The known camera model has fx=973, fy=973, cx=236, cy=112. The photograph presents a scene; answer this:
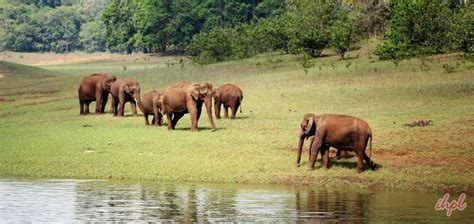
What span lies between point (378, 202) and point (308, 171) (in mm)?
3770

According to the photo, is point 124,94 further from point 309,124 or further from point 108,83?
point 309,124

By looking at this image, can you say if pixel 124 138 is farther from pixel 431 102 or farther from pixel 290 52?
pixel 290 52

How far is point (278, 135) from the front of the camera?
97.1 ft

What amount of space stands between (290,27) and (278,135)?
37.7 metres

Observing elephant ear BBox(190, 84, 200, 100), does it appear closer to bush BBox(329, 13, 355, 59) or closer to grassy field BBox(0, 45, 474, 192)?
grassy field BBox(0, 45, 474, 192)

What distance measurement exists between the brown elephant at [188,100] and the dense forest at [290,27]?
21032 millimetres

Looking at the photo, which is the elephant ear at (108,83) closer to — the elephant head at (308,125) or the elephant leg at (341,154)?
the elephant leg at (341,154)

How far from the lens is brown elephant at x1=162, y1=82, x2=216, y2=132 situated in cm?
3075

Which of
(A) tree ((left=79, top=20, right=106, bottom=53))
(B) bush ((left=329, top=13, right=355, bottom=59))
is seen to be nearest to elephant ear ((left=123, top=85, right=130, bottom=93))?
(B) bush ((left=329, top=13, right=355, bottom=59))

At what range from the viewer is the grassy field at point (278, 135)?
24.0 meters

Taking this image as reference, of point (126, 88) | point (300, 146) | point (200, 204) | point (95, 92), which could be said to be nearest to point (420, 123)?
point (300, 146)

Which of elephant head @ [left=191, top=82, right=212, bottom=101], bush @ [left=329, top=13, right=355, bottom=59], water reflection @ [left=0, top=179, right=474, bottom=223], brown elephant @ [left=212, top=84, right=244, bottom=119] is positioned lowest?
water reflection @ [left=0, top=179, right=474, bottom=223]

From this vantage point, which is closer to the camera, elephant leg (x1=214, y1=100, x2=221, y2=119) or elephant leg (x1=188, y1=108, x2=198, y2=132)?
elephant leg (x1=188, y1=108, x2=198, y2=132)

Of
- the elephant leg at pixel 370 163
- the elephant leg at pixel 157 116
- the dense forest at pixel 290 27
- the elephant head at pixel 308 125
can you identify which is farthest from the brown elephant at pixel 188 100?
the dense forest at pixel 290 27
